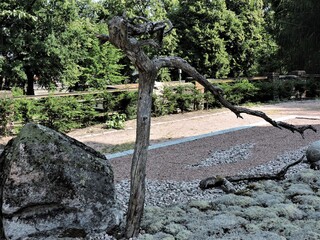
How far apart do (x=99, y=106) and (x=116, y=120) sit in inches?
28.6

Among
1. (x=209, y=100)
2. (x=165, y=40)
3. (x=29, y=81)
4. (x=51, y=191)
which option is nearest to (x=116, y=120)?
(x=209, y=100)

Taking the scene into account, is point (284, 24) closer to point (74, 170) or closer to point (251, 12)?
point (251, 12)

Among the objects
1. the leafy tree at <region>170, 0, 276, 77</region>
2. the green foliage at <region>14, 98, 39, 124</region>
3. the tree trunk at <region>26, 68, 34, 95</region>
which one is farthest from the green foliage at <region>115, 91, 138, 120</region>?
the leafy tree at <region>170, 0, 276, 77</region>

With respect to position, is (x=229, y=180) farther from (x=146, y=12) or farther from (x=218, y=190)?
(x=146, y=12)

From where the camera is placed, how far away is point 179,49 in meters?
21.9

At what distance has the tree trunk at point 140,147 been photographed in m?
3.19

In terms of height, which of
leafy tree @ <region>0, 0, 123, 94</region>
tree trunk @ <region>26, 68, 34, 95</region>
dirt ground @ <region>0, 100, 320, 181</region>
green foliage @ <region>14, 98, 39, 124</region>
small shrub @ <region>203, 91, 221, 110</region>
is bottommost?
dirt ground @ <region>0, 100, 320, 181</region>

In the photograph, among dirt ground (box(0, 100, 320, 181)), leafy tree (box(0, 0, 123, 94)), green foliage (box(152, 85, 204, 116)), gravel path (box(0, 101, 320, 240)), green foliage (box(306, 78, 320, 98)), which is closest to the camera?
gravel path (box(0, 101, 320, 240))

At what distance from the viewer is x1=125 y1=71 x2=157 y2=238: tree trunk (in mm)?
3186

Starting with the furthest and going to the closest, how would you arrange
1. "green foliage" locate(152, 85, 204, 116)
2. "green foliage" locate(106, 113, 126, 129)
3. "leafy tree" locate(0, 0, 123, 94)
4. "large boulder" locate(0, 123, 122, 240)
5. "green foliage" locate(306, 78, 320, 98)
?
1. "green foliage" locate(306, 78, 320, 98)
2. "leafy tree" locate(0, 0, 123, 94)
3. "green foliage" locate(152, 85, 204, 116)
4. "green foliage" locate(106, 113, 126, 129)
5. "large boulder" locate(0, 123, 122, 240)

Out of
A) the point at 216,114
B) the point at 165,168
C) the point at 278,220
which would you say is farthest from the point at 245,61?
the point at 278,220

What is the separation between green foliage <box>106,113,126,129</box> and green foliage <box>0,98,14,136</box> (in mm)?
2428

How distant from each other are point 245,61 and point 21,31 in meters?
13.4

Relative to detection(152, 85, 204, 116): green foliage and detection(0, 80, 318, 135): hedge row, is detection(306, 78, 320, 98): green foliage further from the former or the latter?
detection(152, 85, 204, 116): green foliage
